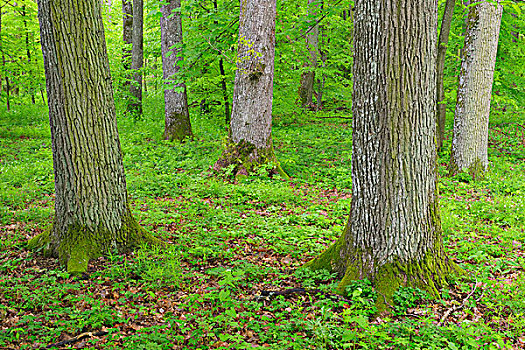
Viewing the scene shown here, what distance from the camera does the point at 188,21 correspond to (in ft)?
36.4


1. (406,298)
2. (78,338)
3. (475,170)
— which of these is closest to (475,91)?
(475,170)

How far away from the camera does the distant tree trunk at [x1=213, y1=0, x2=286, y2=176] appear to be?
8141 millimetres

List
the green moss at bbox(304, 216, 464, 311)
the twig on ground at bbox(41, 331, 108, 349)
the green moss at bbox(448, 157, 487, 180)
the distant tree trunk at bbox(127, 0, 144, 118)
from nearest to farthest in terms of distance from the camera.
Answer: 1. the twig on ground at bbox(41, 331, 108, 349)
2. the green moss at bbox(304, 216, 464, 311)
3. the green moss at bbox(448, 157, 487, 180)
4. the distant tree trunk at bbox(127, 0, 144, 118)

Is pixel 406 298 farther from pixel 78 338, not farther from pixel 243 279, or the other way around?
pixel 78 338

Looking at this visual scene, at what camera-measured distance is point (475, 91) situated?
8.58 meters

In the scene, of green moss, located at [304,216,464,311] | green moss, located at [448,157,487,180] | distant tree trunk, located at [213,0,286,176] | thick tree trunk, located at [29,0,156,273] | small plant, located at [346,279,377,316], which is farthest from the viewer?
green moss, located at [448,157,487,180]

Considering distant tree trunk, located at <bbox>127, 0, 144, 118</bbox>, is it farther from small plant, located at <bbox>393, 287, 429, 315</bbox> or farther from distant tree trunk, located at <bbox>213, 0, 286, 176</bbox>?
small plant, located at <bbox>393, 287, 429, 315</bbox>

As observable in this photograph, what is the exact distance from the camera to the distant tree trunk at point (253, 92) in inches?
320

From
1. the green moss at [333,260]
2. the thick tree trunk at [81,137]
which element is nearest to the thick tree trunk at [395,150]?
the green moss at [333,260]

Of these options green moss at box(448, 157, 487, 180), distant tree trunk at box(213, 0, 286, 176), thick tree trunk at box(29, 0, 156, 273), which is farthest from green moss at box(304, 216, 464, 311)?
green moss at box(448, 157, 487, 180)

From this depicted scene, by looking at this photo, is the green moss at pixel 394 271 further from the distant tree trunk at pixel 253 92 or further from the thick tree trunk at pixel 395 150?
the distant tree trunk at pixel 253 92

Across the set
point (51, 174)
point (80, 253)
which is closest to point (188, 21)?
point (51, 174)

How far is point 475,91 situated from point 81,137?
824 cm

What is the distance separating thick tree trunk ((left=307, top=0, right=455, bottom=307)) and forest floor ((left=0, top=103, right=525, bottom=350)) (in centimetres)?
28
